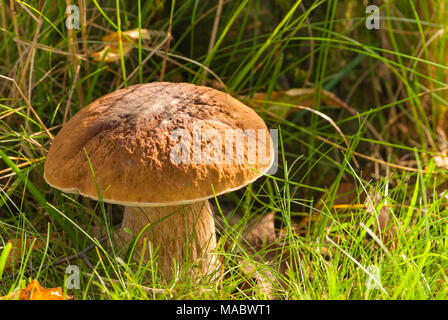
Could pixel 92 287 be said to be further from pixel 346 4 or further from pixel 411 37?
pixel 411 37

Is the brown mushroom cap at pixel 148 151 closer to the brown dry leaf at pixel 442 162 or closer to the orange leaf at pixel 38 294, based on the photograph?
the orange leaf at pixel 38 294

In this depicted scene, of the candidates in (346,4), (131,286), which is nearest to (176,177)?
(131,286)

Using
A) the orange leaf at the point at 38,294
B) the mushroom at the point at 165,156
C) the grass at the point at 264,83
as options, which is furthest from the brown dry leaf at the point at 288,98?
the orange leaf at the point at 38,294

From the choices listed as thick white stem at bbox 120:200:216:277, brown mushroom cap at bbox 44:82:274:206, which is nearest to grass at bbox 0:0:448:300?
thick white stem at bbox 120:200:216:277

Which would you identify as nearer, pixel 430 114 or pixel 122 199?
pixel 122 199

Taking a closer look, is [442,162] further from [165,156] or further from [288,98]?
[165,156]

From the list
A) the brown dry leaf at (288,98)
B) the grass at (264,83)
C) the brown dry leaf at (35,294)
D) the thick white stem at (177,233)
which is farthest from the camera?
the brown dry leaf at (288,98)

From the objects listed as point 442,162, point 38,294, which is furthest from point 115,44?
point 442,162
